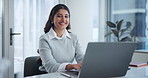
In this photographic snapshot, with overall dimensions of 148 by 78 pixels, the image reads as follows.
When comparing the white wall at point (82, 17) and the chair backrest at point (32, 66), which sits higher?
the white wall at point (82, 17)

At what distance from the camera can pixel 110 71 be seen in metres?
1.25

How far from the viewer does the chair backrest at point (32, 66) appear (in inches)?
71.0

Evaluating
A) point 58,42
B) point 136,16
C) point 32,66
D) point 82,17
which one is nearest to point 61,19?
point 58,42

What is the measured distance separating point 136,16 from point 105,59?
2394 mm

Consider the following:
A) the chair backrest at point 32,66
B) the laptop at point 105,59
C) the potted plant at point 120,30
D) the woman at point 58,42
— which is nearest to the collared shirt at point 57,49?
the woman at point 58,42

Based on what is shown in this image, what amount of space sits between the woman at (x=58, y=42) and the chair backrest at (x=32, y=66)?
12 centimetres

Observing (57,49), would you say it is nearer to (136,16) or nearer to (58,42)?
(58,42)

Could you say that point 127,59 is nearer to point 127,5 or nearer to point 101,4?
point 127,5

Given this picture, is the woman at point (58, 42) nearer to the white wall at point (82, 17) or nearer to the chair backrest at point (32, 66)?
the chair backrest at point (32, 66)

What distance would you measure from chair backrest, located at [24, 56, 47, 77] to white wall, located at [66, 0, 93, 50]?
6.00 feet

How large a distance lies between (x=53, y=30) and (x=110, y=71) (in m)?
0.89

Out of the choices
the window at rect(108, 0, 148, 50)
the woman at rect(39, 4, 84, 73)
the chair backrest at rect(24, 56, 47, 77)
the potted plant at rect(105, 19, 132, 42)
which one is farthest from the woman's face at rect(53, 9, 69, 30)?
the window at rect(108, 0, 148, 50)

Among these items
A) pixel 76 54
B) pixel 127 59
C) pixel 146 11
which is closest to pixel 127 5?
pixel 146 11

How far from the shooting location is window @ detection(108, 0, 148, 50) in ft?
10.6
